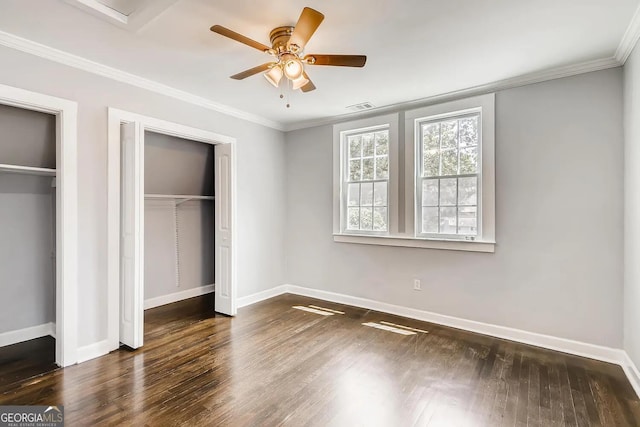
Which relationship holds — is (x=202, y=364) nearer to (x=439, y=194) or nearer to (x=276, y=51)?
(x=276, y=51)

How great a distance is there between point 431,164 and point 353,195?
1.16 metres

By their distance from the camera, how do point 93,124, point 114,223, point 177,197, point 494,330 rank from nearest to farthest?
point 93,124 < point 114,223 < point 494,330 < point 177,197

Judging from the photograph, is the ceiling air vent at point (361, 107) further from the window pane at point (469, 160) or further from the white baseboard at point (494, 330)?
the white baseboard at point (494, 330)

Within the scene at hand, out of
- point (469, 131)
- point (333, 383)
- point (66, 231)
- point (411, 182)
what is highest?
point (469, 131)

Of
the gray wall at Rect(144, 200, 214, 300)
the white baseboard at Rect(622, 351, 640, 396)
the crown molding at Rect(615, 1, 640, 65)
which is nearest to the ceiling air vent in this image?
the crown molding at Rect(615, 1, 640, 65)

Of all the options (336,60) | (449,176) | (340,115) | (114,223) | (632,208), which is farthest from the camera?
(340,115)

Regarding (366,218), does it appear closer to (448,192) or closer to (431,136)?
(448,192)

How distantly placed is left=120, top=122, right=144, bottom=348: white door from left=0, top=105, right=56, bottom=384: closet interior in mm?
581

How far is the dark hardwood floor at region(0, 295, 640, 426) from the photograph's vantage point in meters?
2.10

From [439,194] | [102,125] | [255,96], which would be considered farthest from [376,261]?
[102,125]

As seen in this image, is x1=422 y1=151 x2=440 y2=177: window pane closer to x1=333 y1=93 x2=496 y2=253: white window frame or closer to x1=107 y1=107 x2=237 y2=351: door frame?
x1=333 y1=93 x2=496 y2=253: white window frame

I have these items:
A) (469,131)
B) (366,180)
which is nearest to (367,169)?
(366,180)

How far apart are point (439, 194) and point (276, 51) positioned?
8.17 ft

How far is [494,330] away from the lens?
3404mm
